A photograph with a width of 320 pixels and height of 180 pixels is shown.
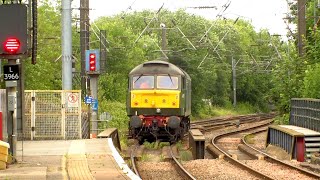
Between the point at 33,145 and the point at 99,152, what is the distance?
3.79m

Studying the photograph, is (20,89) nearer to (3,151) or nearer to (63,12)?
(63,12)

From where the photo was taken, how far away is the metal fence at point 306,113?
23.9 metres

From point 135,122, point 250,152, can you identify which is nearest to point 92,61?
point 135,122

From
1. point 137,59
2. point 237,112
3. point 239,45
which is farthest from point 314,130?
point 239,45

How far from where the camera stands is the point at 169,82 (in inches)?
1206

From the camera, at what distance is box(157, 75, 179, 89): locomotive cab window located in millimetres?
30594

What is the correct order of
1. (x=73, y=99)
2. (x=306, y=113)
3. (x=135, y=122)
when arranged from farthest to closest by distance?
(x=135, y=122) < (x=306, y=113) < (x=73, y=99)

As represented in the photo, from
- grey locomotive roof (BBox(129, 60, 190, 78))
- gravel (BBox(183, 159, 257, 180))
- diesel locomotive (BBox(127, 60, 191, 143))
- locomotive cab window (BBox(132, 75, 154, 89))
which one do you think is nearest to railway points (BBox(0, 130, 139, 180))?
gravel (BBox(183, 159, 257, 180))

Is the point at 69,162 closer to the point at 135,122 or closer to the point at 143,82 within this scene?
the point at 135,122

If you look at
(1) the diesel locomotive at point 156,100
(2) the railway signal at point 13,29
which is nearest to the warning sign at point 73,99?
(1) the diesel locomotive at point 156,100

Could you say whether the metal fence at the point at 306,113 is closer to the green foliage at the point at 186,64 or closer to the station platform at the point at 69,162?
the green foliage at the point at 186,64

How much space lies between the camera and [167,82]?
3064cm

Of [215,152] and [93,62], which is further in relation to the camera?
[93,62]

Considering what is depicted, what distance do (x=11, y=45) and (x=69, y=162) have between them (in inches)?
115
